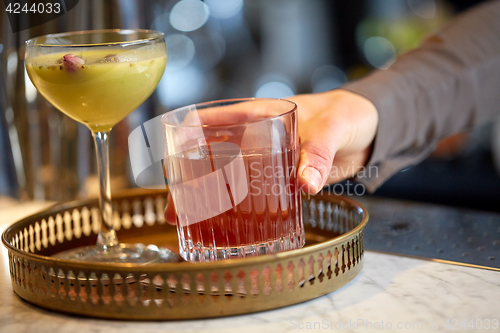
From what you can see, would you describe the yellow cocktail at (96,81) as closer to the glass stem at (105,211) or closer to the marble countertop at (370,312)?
the glass stem at (105,211)

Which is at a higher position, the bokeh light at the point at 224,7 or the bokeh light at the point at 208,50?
the bokeh light at the point at 224,7

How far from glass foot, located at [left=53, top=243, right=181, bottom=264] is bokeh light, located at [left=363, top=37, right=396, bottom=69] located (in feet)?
6.38

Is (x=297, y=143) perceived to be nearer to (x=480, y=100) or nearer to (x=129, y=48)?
(x=129, y=48)

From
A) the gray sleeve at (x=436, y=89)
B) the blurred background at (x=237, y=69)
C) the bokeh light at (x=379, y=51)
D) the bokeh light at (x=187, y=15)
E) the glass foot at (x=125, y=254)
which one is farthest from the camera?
the bokeh light at (x=187, y=15)

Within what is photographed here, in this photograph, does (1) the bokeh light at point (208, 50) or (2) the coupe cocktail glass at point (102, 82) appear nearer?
(2) the coupe cocktail glass at point (102, 82)

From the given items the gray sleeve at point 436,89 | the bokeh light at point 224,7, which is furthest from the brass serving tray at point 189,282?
the bokeh light at point 224,7

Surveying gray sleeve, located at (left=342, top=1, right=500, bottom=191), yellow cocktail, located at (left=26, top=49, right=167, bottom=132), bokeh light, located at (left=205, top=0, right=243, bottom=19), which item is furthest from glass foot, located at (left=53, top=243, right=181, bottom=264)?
bokeh light, located at (left=205, top=0, right=243, bottom=19)

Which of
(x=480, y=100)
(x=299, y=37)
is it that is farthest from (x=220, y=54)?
(x=480, y=100)

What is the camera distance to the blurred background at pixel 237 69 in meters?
1.27

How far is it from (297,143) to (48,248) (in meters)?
0.48

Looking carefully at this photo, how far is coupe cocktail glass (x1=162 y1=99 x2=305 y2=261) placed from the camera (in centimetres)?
65

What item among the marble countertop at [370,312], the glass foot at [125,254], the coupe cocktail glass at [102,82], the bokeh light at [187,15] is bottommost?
the glass foot at [125,254]

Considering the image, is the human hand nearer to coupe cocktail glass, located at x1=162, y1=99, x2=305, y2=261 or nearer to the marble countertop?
coupe cocktail glass, located at x1=162, y1=99, x2=305, y2=261

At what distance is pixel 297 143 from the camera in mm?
719
